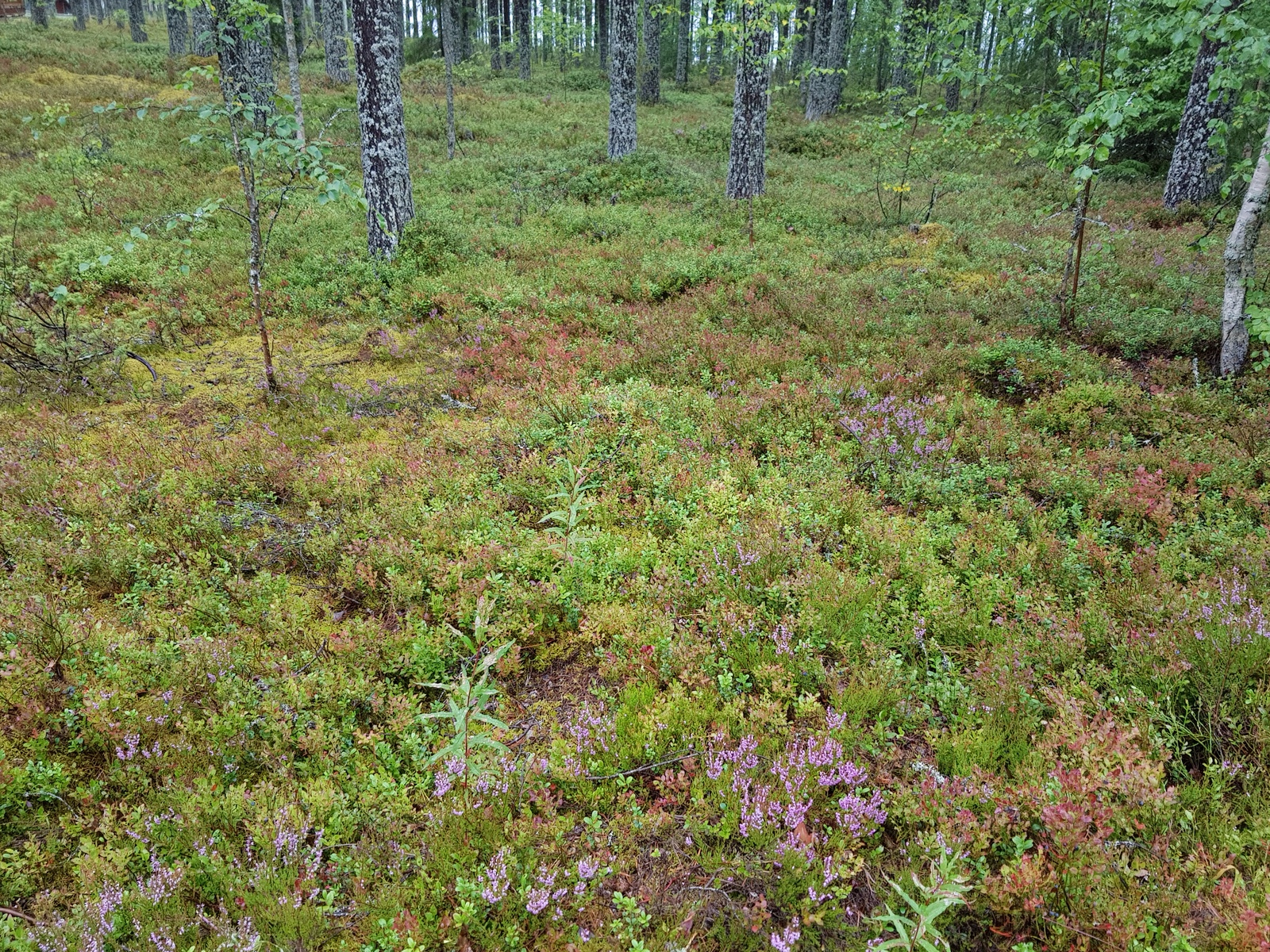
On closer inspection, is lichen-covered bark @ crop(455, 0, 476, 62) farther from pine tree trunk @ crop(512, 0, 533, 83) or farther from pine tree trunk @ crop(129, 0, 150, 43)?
pine tree trunk @ crop(129, 0, 150, 43)

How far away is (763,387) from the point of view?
7.84 metres

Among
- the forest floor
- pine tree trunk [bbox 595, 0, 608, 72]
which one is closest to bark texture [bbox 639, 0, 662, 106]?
pine tree trunk [bbox 595, 0, 608, 72]

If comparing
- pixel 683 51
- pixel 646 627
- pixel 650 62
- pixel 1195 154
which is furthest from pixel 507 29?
pixel 646 627

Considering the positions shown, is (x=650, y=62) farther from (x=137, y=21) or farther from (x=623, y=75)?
(x=137, y=21)

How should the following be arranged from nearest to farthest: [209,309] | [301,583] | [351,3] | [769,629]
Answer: [769,629] → [301,583] → [209,309] → [351,3]

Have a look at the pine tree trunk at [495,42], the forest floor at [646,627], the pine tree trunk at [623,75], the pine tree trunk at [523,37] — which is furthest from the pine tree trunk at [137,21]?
the forest floor at [646,627]

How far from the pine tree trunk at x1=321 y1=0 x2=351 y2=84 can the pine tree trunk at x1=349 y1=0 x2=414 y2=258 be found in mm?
17136

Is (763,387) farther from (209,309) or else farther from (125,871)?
(209,309)

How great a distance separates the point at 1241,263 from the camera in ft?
23.5

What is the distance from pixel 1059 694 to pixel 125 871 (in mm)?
4887

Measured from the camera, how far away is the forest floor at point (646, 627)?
2.82 m

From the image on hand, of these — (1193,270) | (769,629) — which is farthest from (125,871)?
(1193,270)

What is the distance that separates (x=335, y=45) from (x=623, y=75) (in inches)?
826

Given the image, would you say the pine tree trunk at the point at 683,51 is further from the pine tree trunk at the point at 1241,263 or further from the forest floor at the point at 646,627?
the pine tree trunk at the point at 1241,263
